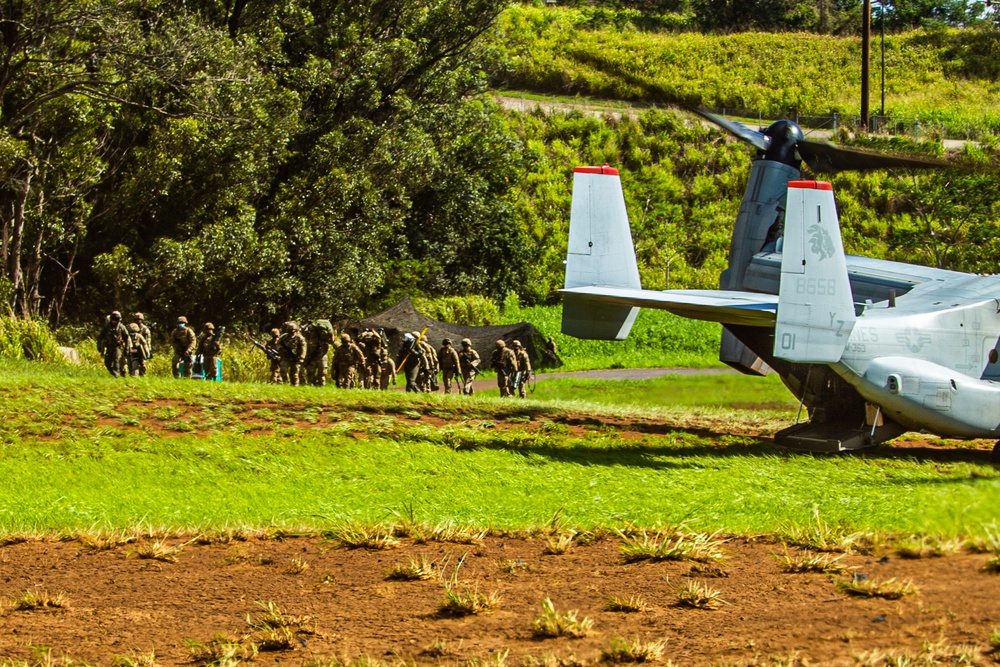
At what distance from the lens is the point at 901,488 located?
43.7ft

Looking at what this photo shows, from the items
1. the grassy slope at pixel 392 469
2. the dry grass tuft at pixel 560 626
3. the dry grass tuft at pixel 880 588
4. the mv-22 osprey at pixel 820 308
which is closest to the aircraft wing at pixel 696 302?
the mv-22 osprey at pixel 820 308

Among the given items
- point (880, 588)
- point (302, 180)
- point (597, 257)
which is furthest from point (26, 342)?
point (880, 588)

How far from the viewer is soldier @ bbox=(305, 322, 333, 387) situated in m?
25.8

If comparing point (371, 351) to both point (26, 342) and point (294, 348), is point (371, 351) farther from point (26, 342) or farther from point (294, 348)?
point (26, 342)

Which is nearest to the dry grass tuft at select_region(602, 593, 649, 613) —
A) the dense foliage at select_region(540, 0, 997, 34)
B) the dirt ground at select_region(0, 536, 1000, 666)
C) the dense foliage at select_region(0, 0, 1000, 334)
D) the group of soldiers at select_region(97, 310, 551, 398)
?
the dirt ground at select_region(0, 536, 1000, 666)

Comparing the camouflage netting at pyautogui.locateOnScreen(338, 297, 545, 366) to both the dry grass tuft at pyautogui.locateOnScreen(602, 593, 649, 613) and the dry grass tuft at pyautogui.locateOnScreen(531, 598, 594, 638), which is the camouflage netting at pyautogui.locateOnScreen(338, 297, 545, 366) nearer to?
the dry grass tuft at pyautogui.locateOnScreen(602, 593, 649, 613)

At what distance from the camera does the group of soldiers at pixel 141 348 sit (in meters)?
24.0

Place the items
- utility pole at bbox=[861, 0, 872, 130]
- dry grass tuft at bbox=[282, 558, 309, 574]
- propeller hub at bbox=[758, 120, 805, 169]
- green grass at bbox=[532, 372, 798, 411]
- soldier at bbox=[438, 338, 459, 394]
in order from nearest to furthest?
1. dry grass tuft at bbox=[282, 558, 309, 574]
2. propeller hub at bbox=[758, 120, 805, 169]
3. green grass at bbox=[532, 372, 798, 411]
4. soldier at bbox=[438, 338, 459, 394]
5. utility pole at bbox=[861, 0, 872, 130]

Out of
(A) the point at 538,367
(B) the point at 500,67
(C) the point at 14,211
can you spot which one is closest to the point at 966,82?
(B) the point at 500,67

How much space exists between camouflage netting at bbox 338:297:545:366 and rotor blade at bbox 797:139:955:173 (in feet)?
45.1

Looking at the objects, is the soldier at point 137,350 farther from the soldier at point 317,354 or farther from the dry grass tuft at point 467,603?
the dry grass tuft at point 467,603

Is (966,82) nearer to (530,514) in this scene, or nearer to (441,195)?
(441,195)

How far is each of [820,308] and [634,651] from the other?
9.69 m

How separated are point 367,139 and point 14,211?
1188 cm
